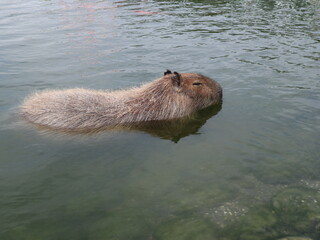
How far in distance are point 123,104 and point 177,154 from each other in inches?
65.3

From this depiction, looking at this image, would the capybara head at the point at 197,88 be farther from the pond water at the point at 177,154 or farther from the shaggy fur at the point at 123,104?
the pond water at the point at 177,154

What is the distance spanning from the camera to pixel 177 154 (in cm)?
545

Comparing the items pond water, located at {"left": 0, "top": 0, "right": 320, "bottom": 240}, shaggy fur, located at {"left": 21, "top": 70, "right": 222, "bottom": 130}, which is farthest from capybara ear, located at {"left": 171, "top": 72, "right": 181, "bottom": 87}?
pond water, located at {"left": 0, "top": 0, "right": 320, "bottom": 240}

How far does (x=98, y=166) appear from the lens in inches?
203

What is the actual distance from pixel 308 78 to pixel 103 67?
201 inches

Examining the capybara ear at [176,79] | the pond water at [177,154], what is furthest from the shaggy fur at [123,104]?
the pond water at [177,154]

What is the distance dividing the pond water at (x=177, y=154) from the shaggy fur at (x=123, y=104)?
0.29 m

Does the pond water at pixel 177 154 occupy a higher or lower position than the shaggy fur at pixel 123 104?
lower

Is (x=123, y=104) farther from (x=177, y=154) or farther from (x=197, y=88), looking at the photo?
(x=177, y=154)

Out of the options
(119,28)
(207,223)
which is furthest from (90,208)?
(119,28)

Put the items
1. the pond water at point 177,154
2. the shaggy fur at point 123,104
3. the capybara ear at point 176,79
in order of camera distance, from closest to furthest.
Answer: the pond water at point 177,154
the shaggy fur at point 123,104
the capybara ear at point 176,79

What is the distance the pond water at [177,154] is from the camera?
4.02 m

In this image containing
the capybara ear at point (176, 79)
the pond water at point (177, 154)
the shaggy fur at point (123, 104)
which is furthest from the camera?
the capybara ear at point (176, 79)

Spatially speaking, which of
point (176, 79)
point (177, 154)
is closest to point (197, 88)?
point (176, 79)
